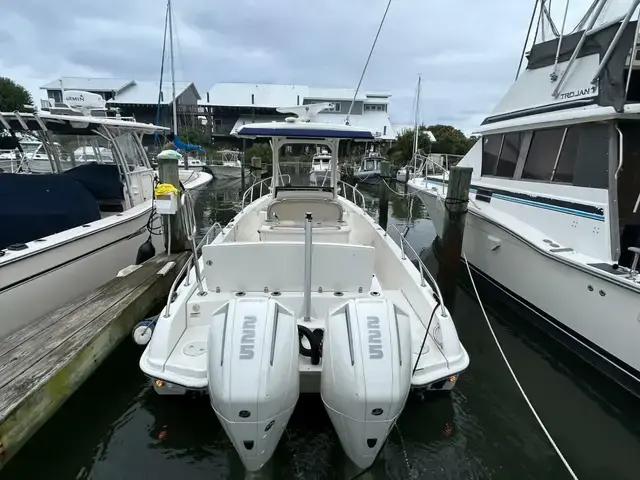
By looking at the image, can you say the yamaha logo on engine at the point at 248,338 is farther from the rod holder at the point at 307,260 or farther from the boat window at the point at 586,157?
the boat window at the point at 586,157

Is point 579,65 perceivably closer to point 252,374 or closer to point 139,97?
point 252,374

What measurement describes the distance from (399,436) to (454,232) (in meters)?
3.28

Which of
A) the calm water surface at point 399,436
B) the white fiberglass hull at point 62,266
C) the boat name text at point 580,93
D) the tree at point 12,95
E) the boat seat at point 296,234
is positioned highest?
the tree at point 12,95

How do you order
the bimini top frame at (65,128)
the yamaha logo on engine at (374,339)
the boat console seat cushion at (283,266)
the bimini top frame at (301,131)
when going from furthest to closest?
1. the bimini top frame at (65,128)
2. the bimini top frame at (301,131)
3. the boat console seat cushion at (283,266)
4. the yamaha logo on engine at (374,339)

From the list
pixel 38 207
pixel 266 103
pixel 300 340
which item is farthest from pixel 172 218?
pixel 266 103

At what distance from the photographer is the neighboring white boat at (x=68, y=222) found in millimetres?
4656

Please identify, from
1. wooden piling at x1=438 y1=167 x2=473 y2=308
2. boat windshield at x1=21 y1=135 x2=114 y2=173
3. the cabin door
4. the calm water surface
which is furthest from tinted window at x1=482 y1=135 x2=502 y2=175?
boat windshield at x1=21 y1=135 x2=114 y2=173

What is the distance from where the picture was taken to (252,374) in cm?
238

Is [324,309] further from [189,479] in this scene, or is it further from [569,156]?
[569,156]

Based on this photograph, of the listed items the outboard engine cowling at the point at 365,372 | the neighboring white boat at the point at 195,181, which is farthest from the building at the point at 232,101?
the outboard engine cowling at the point at 365,372

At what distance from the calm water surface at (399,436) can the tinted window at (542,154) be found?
2941 millimetres

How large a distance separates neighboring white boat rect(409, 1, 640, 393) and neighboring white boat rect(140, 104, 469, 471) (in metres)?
1.87

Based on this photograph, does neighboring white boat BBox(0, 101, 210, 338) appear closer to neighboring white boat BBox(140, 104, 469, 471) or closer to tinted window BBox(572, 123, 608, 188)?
neighboring white boat BBox(140, 104, 469, 471)

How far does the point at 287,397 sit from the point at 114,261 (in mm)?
5014
